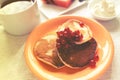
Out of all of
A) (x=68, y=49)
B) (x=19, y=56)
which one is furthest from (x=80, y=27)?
(x=19, y=56)

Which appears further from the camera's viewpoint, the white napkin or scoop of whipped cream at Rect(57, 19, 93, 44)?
the white napkin

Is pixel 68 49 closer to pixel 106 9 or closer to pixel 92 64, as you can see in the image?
pixel 92 64

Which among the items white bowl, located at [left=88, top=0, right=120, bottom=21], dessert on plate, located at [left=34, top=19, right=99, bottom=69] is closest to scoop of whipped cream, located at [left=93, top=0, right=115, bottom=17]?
white bowl, located at [left=88, top=0, right=120, bottom=21]

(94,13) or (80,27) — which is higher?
(94,13)

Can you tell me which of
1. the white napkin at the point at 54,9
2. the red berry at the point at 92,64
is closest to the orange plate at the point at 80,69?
the red berry at the point at 92,64

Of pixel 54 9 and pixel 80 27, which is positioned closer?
pixel 80 27

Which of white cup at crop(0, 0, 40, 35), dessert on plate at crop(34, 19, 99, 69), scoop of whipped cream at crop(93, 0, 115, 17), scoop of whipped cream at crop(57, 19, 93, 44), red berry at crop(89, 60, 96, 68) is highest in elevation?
scoop of whipped cream at crop(93, 0, 115, 17)

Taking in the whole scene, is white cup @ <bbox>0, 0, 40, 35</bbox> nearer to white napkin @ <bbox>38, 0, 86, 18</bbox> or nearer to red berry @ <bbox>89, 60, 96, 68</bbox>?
white napkin @ <bbox>38, 0, 86, 18</bbox>
